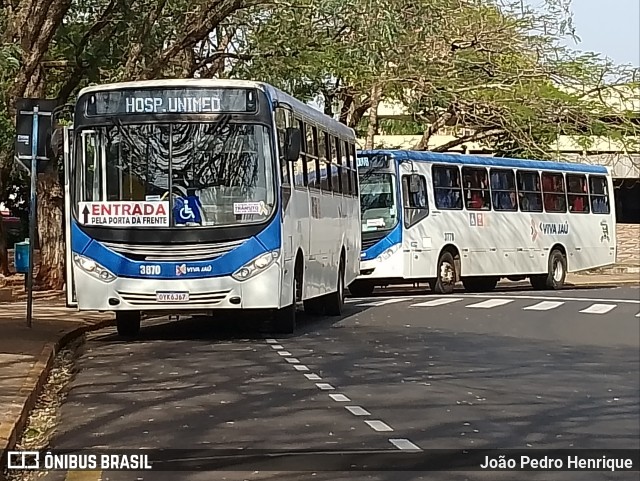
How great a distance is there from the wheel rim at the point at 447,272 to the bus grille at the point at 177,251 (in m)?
12.4

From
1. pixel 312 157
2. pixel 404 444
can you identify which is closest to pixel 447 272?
pixel 312 157

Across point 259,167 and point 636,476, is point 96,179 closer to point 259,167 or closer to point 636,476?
point 259,167

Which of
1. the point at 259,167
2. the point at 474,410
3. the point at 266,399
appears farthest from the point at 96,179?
the point at 474,410

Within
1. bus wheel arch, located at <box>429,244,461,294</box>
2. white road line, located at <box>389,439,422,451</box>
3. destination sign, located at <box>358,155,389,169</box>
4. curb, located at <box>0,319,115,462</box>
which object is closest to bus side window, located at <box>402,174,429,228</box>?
destination sign, located at <box>358,155,389,169</box>

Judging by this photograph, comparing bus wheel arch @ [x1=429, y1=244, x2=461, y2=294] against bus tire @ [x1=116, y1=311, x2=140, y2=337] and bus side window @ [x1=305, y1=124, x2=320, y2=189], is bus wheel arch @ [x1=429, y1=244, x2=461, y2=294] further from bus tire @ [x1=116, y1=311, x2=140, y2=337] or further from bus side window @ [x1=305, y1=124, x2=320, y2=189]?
bus tire @ [x1=116, y1=311, x2=140, y2=337]

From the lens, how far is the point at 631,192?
47.3 metres

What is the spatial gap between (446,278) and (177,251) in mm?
12854

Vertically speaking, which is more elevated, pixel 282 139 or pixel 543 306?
pixel 282 139

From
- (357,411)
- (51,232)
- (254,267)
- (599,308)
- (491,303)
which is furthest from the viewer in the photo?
(51,232)

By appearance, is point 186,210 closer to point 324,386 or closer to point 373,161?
point 324,386

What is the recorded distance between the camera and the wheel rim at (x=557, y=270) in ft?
97.9

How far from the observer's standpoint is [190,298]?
591 inches

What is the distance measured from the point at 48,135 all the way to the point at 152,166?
153cm

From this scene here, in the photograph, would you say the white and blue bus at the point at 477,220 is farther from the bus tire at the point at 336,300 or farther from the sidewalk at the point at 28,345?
the sidewalk at the point at 28,345
